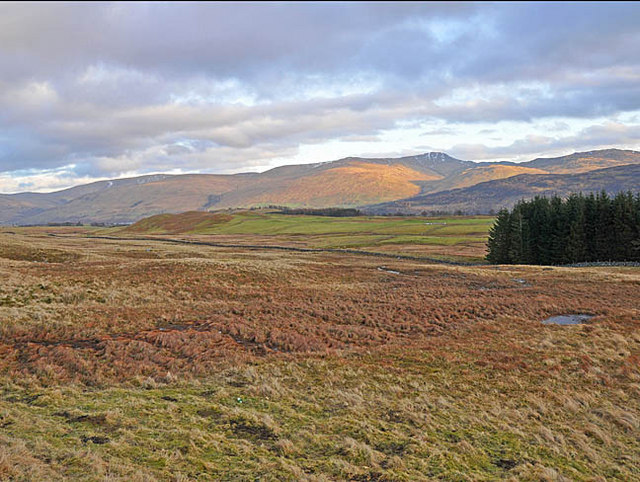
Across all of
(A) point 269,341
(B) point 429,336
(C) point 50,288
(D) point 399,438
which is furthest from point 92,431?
(C) point 50,288

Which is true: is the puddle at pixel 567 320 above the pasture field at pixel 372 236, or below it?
below

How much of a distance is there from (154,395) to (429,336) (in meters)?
15.9

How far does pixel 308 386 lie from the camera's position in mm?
15602

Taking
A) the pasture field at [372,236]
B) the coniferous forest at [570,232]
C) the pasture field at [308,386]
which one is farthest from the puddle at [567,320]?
the pasture field at [372,236]

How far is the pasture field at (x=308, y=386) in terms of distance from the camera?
32.6 feet

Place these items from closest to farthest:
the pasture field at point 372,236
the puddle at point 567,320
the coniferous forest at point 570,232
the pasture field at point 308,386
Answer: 1. the pasture field at point 308,386
2. the puddle at point 567,320
3. the coniferous forest at point 570,232
4. the pasture field at point 372,236

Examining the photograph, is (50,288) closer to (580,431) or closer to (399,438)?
(399,438)

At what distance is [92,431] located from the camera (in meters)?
10.6

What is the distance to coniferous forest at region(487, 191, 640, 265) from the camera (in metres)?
67.3

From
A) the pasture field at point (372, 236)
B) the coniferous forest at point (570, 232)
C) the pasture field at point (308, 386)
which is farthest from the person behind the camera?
the pasture field at point (372, 236)

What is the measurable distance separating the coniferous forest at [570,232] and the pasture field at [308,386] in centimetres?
4248

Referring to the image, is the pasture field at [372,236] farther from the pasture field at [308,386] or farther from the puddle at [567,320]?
the pasture field at [308,386]

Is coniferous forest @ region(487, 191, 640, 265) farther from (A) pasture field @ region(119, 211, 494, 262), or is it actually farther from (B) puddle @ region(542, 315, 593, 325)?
(B) puddle @ region(542, 315, 593, 325)

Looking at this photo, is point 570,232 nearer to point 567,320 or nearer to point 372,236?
point 567,320
